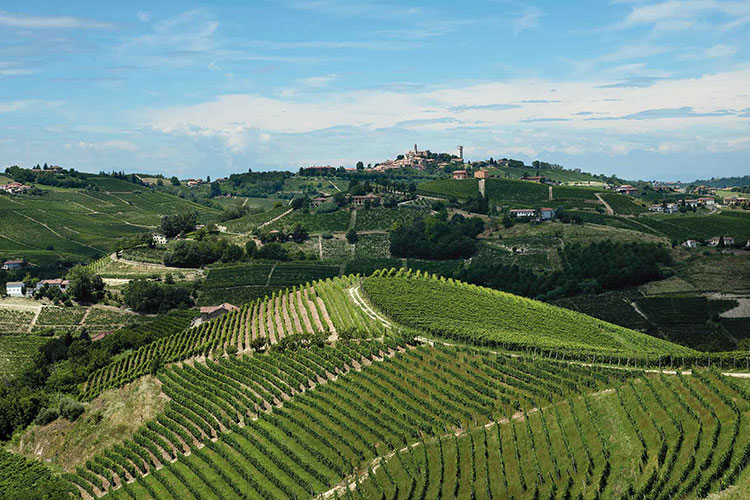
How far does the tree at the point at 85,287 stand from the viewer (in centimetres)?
10256

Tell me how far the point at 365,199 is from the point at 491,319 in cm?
9918

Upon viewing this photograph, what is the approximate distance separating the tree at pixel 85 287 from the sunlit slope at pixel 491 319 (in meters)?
48.5

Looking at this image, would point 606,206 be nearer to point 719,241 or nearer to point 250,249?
point 719,241

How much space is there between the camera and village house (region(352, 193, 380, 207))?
16462 centimetres

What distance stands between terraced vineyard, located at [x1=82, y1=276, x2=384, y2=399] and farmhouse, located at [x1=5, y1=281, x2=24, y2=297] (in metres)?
48.9

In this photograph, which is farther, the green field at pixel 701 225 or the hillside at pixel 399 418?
the green field at pixel 701 225

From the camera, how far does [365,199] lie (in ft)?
545

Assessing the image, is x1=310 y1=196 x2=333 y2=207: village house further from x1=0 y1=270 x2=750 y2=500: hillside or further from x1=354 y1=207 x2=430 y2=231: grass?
x1=0 y1=270 x2=750 y2=500: hillside

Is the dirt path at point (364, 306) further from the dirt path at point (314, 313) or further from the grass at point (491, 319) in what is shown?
the dirt path at point (314, 313)

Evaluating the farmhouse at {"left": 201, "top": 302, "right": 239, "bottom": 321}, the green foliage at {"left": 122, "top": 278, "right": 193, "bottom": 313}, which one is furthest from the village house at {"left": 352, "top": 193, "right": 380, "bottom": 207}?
the farmhouse at {"left": 201, "top": 302, "right": 239, "bottom": 321}

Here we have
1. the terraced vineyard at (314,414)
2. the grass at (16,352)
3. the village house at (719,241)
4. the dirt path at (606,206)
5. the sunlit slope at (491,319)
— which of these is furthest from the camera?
the dirt path at (606,206)

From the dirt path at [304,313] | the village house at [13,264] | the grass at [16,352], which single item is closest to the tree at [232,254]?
the village house at [13,264]

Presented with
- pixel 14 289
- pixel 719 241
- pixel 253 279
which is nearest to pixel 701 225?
pixel 719 241

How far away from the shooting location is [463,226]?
141375mm
